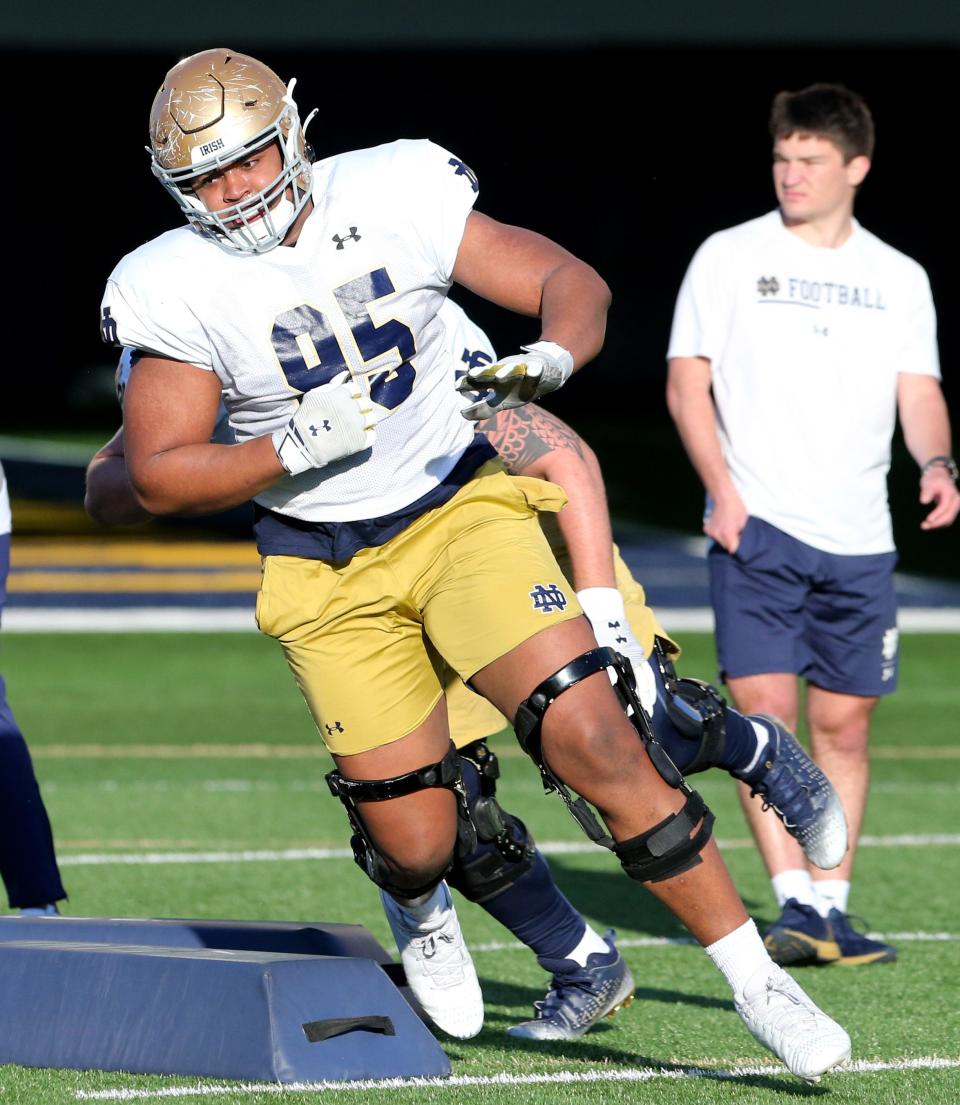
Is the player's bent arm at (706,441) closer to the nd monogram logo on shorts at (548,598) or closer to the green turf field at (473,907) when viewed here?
the green turf field at (473,907)

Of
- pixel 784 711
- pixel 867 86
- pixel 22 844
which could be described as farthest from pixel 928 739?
pixel 867 86

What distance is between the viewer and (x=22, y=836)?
5207 mm

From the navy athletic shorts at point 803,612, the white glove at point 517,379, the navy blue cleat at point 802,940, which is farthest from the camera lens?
the navy athletic shorts at point 803,612

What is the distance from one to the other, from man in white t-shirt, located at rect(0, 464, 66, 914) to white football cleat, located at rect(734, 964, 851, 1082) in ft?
6.90

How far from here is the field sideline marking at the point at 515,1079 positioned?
155 inches

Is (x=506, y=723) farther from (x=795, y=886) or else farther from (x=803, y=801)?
(x=795, y=886)

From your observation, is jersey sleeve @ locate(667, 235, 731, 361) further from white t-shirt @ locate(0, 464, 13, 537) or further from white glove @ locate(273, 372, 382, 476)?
white glove @ locate(273, 372, 382, 476)

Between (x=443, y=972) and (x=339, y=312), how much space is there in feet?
5.20

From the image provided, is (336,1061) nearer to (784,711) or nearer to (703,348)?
(784,711)

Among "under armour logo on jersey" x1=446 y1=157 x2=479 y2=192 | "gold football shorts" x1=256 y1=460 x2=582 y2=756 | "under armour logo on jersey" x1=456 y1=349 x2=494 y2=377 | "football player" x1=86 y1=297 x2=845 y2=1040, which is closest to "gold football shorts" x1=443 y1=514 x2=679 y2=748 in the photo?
"football player" x1=86 y1=297 x2=845 y2=1040

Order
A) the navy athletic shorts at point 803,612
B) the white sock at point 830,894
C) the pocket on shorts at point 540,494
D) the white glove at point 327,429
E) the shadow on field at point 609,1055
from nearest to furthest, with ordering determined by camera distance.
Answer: the white glove at point 327,429 < the shadow on field at point 609,1055 < the pocket on shorts at point 540,494 < the white sock at point 830,894 < the navy athletic shorts at point 803,612

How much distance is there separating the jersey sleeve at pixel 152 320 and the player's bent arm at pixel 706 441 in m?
2.10

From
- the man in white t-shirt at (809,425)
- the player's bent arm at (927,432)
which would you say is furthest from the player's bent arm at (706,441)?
the player's bent arm at (927,432)

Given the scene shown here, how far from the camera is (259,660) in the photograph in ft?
39.1
